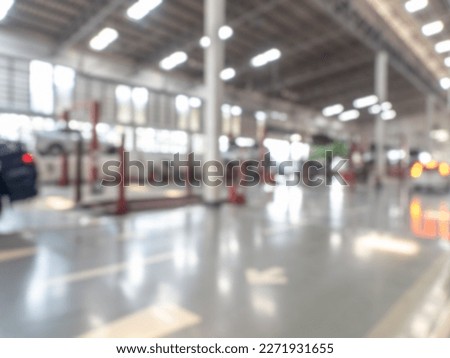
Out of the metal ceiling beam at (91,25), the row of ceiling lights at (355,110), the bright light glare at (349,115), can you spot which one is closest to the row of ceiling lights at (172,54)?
the metal ceiling beam at (91,25)

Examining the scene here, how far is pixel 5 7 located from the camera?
8070 millimetres

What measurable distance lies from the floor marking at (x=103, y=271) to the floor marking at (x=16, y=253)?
79 centimetres

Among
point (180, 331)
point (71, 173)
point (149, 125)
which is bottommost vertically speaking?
point (180, 331)

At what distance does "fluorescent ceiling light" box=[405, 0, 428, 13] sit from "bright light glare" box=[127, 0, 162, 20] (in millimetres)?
7089

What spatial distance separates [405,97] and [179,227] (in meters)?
22.9

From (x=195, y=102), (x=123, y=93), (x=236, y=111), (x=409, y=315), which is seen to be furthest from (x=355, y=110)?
(x=409, y=315)

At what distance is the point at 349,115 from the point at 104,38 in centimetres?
2074

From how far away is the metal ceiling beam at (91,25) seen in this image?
28.3 ft

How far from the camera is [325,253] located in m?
2.91

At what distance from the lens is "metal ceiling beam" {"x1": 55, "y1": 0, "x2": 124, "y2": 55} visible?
8633 millimetres

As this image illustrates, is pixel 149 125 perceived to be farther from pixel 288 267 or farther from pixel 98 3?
pixel 288 267

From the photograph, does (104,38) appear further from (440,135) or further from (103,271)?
(440,135)

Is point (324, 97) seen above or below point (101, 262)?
above

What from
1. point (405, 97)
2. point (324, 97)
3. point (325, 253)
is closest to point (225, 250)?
point (325, 253)
